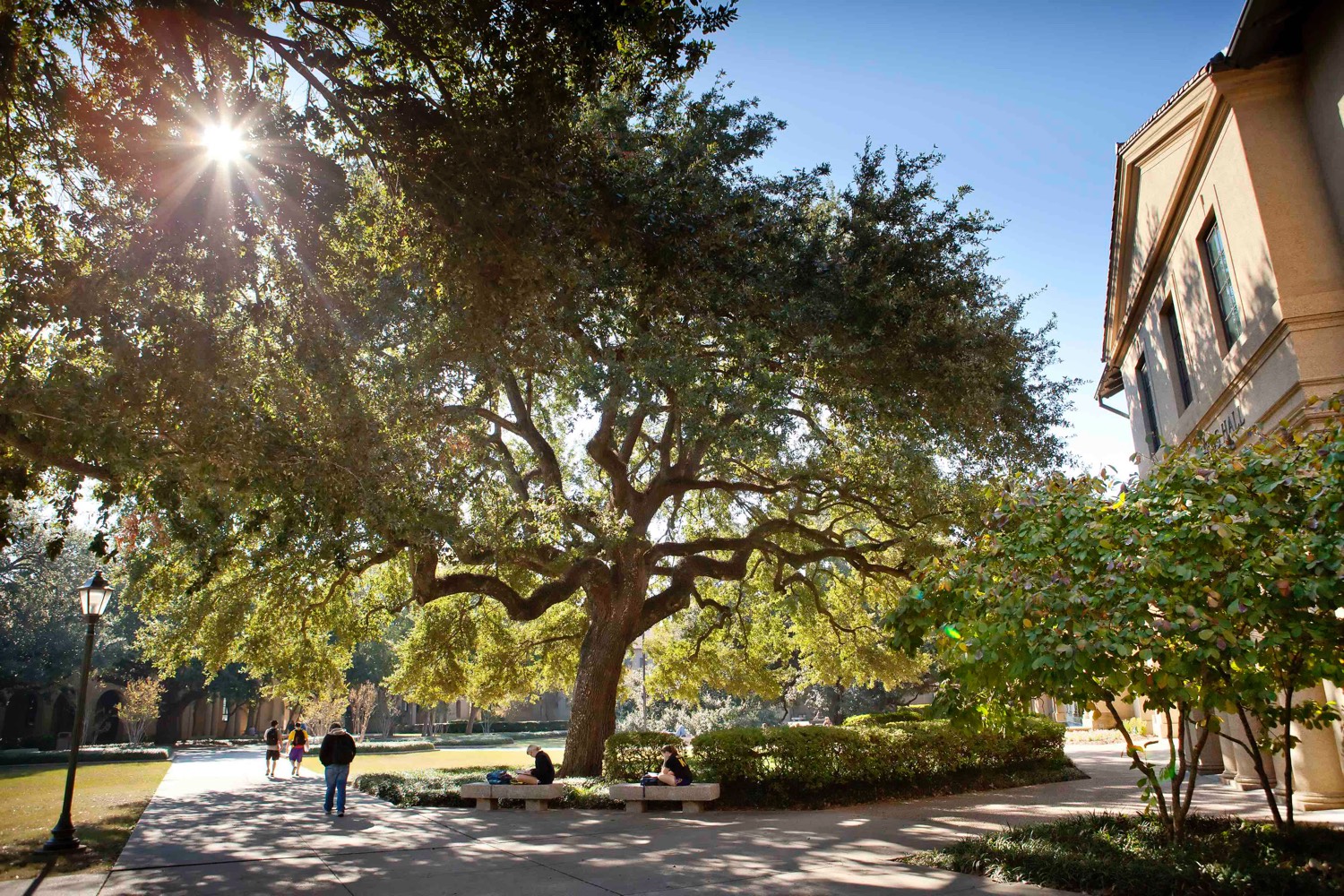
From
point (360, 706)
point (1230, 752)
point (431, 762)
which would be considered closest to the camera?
point (1230, 752)

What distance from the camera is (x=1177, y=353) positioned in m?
14.9

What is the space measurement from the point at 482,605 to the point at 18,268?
16.1m

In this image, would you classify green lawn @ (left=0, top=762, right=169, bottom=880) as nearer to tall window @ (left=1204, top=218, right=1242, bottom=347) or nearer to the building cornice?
tall window @ (left=1204, top=218, right=1242, bottom=347)

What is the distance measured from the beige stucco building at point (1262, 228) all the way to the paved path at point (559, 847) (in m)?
5.26

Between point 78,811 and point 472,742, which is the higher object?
point 78,811

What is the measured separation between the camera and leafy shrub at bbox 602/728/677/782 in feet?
52.3

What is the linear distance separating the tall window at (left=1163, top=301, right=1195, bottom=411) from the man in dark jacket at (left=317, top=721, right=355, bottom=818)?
1548 cm

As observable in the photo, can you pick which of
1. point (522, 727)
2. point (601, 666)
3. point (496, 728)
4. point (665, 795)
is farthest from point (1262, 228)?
point (522, 727)

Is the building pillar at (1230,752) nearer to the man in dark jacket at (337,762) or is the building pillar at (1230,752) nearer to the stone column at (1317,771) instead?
the stone column at (1317,771)

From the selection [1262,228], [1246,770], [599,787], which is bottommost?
[599,787]

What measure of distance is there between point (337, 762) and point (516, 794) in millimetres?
3021

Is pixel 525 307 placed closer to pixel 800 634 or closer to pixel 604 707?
pixel 604 707

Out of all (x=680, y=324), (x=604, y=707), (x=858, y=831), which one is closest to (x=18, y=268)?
(x=680, y=324)

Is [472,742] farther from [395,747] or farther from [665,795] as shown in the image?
[665,795]
